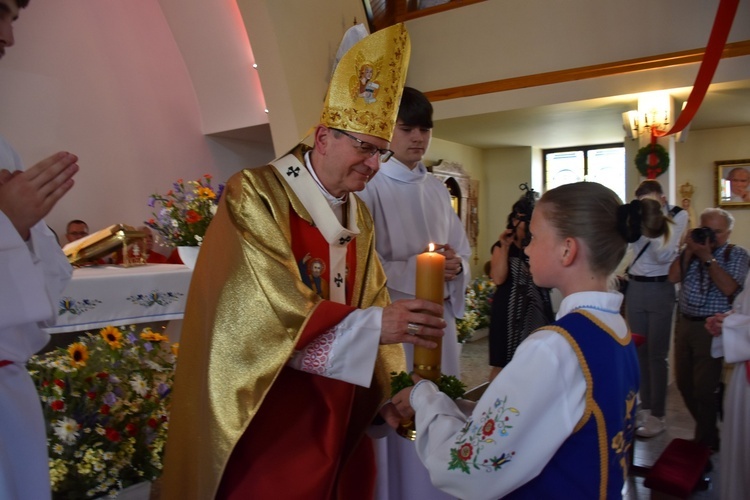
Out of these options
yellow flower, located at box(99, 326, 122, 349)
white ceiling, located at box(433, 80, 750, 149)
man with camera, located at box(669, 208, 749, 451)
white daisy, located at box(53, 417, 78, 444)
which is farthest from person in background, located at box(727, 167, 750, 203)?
white daisy, located at box(53, 417, 78, 444)

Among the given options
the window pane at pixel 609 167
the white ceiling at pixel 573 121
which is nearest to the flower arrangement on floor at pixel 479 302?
the white ceiling at pixel 573 121

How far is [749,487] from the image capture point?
9.20 feet

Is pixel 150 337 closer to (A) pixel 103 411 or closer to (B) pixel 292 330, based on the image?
(A) pixel 103 411

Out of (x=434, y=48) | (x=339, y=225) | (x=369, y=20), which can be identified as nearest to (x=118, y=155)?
(x=369, y=20)

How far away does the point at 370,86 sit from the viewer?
1948 millimetres

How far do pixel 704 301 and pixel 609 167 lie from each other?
25.2 ft

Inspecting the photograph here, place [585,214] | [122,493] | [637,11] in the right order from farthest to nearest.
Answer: [637,11] → [122,493] → [585,214]

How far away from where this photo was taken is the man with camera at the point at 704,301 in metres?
4.30

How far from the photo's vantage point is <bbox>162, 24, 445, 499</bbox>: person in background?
5.37ft

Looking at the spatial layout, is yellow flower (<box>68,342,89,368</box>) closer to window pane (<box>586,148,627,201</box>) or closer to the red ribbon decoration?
the red ribbon decoration

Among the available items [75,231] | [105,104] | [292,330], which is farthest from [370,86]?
[105,104]

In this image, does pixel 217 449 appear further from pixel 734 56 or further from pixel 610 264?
pixel 734 56

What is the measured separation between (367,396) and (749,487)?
1.95m

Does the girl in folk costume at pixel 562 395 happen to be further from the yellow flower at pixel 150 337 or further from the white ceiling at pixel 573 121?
the white ceiling at pixel 573 121
